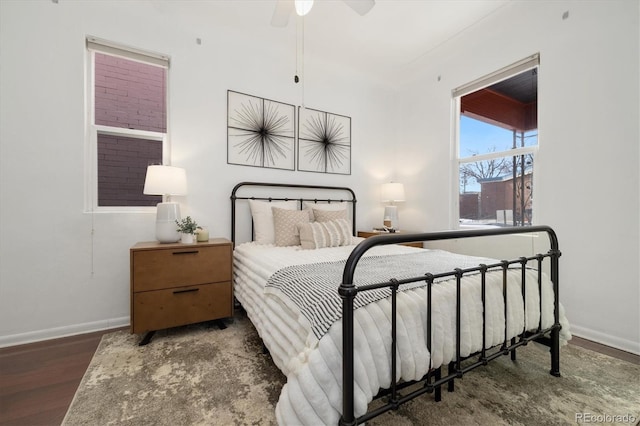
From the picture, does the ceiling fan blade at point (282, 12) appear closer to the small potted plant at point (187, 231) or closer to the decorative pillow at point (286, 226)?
the decorative pillow at point (286, 226)

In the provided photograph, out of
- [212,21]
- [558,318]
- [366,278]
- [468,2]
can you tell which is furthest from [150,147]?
[558,318]

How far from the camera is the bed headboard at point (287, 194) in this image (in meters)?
2.85

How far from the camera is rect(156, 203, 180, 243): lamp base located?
219 centimetres

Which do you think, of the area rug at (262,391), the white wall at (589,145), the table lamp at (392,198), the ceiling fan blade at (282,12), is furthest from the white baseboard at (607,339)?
the ceiling fan blade at (282,12)

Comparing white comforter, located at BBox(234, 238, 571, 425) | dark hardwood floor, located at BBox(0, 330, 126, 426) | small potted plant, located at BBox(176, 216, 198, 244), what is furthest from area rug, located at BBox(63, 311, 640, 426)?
small potted plant, located at BBox(176, 216, 198, 244)

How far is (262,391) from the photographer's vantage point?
4.81 ft

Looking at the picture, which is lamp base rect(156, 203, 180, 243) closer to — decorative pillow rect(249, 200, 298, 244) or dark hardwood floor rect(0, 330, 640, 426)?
decorative pillow rect(249, 200, 298, 244)

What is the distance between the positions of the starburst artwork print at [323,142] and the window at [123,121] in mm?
1428

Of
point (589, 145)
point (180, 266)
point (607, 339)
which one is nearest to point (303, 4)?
point (180, 266)

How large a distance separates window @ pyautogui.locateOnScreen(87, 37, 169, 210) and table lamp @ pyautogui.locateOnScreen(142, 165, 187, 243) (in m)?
0.45

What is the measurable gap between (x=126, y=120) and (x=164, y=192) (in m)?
0.90

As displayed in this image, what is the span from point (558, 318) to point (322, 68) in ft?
10.7

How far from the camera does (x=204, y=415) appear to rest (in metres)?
1.29

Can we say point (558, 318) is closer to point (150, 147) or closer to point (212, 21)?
point (150, 147)
